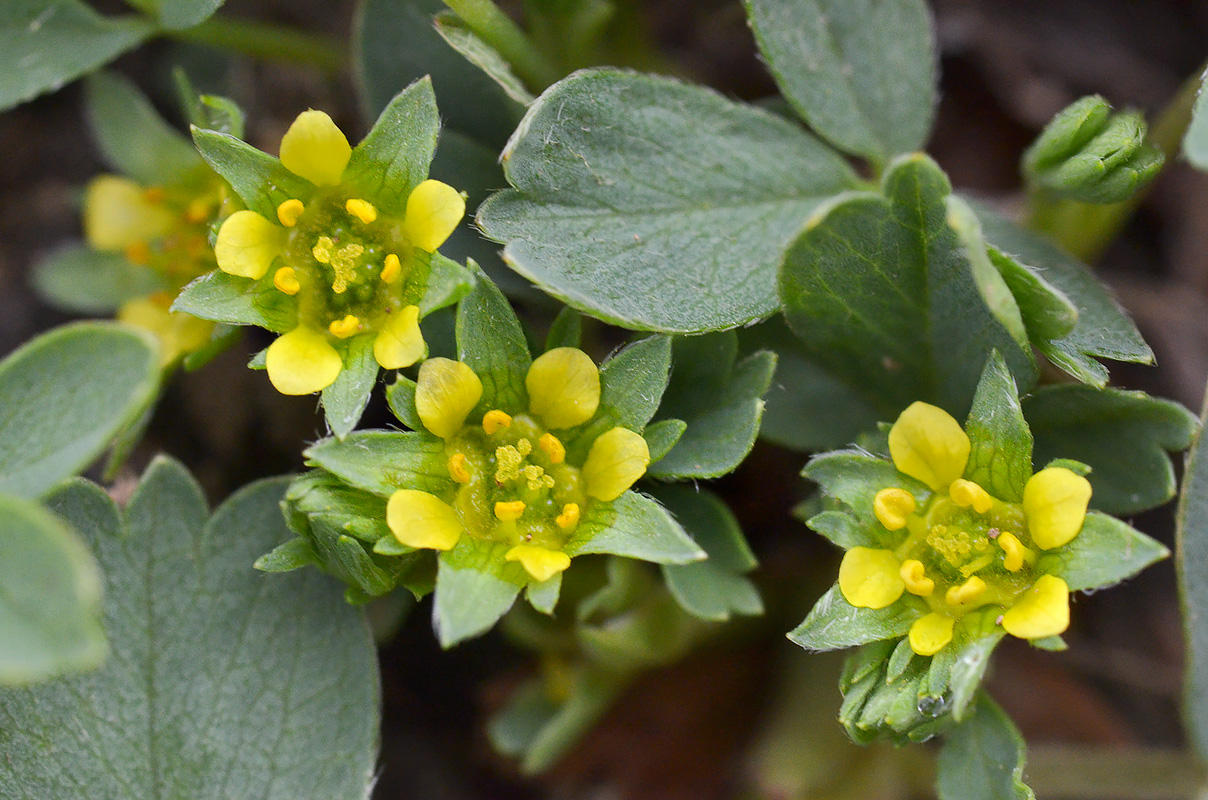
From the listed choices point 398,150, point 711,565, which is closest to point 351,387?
point 398,150

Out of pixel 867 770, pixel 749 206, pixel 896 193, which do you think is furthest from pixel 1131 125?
pixel 867 770

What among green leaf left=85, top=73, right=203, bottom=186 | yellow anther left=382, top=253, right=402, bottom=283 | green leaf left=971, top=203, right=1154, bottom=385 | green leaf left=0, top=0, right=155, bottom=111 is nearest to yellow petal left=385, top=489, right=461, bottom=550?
yellow anther left=382, top=253, right=402, bottom=283

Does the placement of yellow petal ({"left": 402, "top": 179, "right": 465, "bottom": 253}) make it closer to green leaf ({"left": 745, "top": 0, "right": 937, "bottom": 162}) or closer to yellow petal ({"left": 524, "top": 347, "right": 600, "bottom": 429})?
yellow petal ({"left": 524, "top": 347, "right": 600, "bottom": 429})

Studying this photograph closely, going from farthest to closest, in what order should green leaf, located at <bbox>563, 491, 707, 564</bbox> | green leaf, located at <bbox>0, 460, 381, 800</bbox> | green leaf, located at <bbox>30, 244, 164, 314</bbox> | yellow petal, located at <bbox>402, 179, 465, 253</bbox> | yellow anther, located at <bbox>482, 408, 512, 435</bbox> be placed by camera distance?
green leaf, located at <bbox>30, 244, 164, 314</bbox> < green leaf, located at <bbox>0, 460, 381, 800</bbox> < yellow anther, located at <bbox>482, 408, 512, 435</bbox> < yellow petal, located at <bbox>402, 179, 465, 253</bbox> < green leaf, located at <bbox>563, 491, 707, 564</bbox>

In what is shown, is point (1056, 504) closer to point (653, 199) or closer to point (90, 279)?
point (653, 199)

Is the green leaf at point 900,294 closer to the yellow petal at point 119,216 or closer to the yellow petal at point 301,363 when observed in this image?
the yellow petal at point 301,363

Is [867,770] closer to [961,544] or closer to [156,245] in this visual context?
[961,544]
